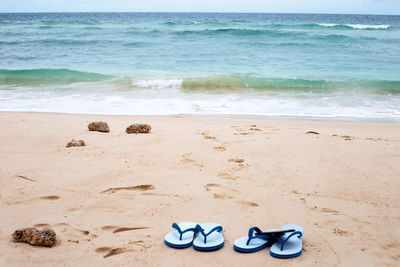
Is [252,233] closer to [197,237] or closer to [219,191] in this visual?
[197,237]

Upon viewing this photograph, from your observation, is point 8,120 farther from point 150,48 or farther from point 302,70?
point 150,48

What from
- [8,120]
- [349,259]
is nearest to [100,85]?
[8,120]

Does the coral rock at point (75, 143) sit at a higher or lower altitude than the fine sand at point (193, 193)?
higher

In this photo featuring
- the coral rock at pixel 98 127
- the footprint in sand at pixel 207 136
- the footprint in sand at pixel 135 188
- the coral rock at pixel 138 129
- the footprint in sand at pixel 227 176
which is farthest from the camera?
the coral rock at pixel 98 127

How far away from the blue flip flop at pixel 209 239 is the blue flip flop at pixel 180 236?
1.5 inches

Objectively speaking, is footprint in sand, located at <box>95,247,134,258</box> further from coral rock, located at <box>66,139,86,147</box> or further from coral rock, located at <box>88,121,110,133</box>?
coral rock, located at <box>88,121,110,133</box>

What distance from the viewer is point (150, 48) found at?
17.6 m

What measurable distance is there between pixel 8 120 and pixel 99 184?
3.02 m

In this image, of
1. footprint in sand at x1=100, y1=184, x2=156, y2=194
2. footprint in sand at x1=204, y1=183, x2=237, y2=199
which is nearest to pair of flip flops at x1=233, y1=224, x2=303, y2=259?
footprint in sand at x1=204, y1=183, x2=237, y2=199

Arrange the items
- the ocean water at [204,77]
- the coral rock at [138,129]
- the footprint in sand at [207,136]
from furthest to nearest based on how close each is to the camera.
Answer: the ocean water at [204,77]
the coral rock at [138,129]
the footprint in sand at [207,136]

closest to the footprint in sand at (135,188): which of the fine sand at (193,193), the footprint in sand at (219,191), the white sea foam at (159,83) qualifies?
the fine sand at (193,193)

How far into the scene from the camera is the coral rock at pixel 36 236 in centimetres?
221

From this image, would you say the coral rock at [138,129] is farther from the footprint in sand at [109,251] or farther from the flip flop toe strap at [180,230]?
the footprint in sand at [109,251]

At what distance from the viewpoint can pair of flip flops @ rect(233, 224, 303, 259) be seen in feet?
7.22
